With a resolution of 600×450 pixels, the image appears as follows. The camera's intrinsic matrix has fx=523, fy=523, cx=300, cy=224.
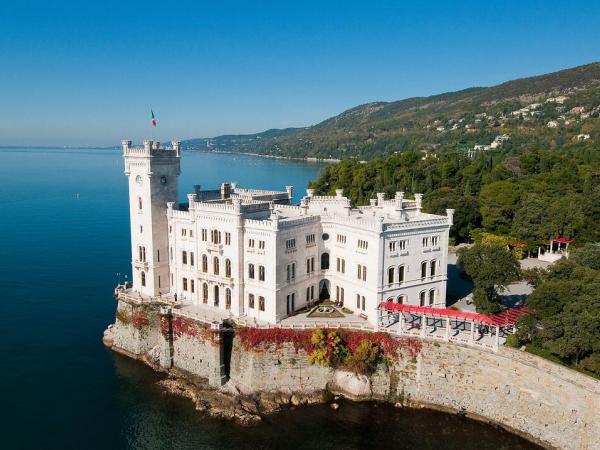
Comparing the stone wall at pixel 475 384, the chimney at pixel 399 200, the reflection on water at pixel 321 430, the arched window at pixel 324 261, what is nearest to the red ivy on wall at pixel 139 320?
the reflection on water at pixel 321 430

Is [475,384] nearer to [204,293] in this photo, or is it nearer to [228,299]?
[228,299]

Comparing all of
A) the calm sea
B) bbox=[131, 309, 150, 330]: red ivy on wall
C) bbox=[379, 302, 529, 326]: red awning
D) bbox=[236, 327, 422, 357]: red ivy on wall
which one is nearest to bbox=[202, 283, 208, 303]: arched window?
bbox=[131, 309, 150, 330]: red ivy on wall

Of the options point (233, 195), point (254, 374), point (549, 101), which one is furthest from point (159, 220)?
point (549, 101)

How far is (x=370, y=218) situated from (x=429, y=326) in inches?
418

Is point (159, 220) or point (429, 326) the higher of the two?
point (159, 220)

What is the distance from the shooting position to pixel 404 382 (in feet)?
126

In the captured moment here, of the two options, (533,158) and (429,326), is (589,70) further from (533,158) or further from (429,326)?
(429,326)

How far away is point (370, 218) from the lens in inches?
1801

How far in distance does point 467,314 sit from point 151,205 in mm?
28256

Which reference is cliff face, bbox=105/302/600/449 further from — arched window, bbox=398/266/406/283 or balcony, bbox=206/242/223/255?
arched window, bbox=398/266/406/283

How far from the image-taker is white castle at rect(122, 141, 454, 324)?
137 ft

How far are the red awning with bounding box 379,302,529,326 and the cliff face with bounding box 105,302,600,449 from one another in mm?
2222

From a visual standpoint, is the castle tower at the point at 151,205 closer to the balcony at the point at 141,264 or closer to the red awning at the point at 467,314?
the balcony at the point at 141,264

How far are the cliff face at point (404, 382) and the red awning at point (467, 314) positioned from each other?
2222mm
